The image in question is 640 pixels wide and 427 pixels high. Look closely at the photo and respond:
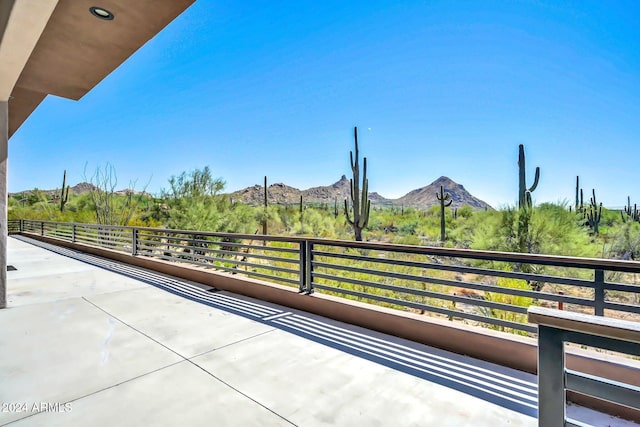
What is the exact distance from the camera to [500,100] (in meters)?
18.1

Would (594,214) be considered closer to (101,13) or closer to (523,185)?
(523,185)

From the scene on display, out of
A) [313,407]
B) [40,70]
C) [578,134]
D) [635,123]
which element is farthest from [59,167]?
[635,123]

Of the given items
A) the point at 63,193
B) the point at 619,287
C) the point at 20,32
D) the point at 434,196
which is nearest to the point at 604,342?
the point at 619,287

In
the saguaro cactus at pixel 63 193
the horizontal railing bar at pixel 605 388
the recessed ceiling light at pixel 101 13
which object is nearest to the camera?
the horizontal railing bar at pixel 605 388

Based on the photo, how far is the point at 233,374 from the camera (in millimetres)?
2447

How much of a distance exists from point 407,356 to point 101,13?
420cm

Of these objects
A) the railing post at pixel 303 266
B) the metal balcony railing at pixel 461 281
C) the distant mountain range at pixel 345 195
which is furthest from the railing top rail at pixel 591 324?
the distant mountain range at pixel 345 195

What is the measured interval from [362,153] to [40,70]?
11.4 metres

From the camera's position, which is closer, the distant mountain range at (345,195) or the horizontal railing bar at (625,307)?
the horizontal railing bar at (625,307)

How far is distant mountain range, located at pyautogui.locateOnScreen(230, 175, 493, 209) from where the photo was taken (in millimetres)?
88250

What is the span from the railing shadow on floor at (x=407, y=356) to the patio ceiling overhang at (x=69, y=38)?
10.7 ft

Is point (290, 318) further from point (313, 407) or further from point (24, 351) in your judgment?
point (24, 351)

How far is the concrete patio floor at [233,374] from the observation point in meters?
1.96

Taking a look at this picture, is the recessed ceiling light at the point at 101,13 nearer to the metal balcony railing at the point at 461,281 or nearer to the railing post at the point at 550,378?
the metal balcony railing at the point at 461,281
